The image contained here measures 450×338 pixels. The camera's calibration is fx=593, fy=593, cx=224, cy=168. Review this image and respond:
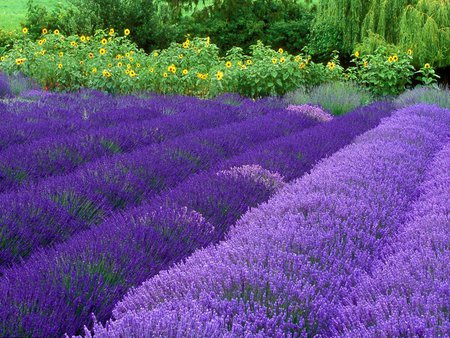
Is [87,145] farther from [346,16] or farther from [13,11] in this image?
[13,11]

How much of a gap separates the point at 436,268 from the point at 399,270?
0.15m

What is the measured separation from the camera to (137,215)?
3.34 meters

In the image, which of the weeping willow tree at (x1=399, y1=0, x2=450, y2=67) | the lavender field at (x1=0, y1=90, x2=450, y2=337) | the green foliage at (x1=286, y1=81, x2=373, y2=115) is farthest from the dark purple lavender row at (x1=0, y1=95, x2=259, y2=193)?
the weeping willow tree at (x1=399, y1=0, x2=450, y2=67)

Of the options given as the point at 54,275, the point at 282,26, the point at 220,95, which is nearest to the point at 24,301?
the point at 54,275

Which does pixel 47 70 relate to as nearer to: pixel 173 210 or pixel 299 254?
pixel 173 210

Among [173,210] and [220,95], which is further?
[220,95]

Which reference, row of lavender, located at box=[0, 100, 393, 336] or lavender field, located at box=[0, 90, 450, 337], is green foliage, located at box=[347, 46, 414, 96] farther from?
row of lavender, located at box=[0, 100, 393, 336]

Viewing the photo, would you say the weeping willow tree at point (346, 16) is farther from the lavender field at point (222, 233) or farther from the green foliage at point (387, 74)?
the lavender field at point (222, 233)

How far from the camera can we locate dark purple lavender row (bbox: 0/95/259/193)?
4363mm

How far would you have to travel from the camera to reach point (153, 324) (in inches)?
77.9

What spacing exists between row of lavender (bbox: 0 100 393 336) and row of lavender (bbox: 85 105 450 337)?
0.20 metres

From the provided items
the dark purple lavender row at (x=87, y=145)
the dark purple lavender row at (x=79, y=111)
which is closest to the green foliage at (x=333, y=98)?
the dark purple lavender row at (x=79, y=111)

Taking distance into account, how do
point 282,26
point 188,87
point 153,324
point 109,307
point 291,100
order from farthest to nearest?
point 282,26
point 188,87
point 291,100
point 109,307
point 153,324

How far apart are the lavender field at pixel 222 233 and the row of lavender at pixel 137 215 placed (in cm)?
1
